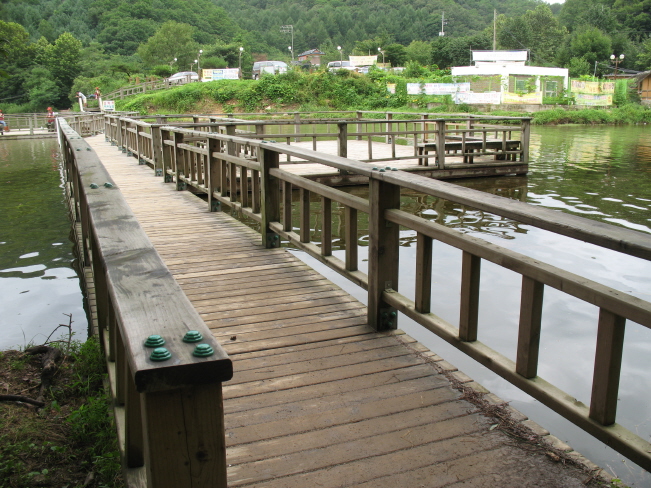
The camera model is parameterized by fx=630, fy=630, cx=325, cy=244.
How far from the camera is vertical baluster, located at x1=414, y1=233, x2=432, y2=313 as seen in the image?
10.8ft

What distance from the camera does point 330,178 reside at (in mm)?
12688

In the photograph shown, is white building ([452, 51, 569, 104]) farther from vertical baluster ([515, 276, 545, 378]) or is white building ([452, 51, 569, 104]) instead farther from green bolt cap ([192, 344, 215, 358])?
green bolt cap ([192, 344, 215, 358])

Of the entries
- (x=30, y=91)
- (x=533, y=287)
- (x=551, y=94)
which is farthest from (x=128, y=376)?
(x=30, y=91)

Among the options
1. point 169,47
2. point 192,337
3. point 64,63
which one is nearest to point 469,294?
point 192,337

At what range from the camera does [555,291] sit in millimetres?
6852

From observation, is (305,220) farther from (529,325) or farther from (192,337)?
(192,337)

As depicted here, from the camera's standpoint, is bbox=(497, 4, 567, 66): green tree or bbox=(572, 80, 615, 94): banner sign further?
bbox=(497, 4, 567, 66): green tree

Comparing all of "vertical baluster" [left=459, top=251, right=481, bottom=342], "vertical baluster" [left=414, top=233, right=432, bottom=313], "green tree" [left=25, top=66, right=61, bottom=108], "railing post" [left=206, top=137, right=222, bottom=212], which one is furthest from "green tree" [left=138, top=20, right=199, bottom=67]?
"vertical baluster" [left=459, top=251, right=481, bottom=342]

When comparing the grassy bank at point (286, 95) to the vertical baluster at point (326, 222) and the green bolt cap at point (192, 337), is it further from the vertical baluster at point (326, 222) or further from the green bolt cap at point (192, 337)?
the green bolt cap at point (192, 337)

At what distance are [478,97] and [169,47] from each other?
58587 mm

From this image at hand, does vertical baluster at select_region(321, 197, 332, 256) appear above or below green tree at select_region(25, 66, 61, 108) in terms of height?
below

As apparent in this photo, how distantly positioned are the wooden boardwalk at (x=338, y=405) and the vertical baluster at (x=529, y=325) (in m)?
0.30

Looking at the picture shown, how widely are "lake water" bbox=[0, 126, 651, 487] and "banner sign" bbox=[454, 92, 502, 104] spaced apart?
25.7m

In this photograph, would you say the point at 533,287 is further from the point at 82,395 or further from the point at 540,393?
the point at 82,395
